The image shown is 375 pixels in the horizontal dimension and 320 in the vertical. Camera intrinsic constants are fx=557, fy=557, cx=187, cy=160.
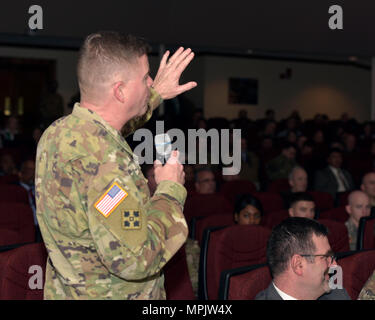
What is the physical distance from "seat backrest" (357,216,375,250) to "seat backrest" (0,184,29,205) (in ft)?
10.4

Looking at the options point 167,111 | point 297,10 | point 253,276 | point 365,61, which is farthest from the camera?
point 365,61

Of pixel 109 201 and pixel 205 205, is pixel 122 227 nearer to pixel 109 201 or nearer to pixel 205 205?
pixel 109 201

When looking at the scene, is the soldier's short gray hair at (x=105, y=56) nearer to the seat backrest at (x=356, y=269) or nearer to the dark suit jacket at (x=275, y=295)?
the dark suit jacket at (x=275, y=295)

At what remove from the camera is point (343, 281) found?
283 centimetres

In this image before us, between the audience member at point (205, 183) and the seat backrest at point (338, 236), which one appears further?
the audience member at point (205, 183)

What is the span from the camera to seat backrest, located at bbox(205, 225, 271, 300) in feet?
11.5

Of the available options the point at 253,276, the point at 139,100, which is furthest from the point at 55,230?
the point at 253,276

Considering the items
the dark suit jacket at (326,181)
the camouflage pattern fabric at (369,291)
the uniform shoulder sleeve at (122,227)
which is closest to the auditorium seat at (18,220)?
the camouflage pattern fabric at (369,291)

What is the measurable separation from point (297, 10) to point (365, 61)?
23.1ft

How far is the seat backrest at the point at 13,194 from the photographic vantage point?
5.42 m

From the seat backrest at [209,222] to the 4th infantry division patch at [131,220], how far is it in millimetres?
2921

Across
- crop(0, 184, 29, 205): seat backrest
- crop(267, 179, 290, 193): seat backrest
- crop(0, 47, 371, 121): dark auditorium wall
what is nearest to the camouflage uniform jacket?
crop(0, 184, 29, 205): seat backrest

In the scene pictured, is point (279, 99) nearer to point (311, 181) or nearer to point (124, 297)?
point (311, 181)

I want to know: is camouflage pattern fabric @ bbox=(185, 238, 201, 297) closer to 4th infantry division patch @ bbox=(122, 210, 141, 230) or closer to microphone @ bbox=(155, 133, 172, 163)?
microphone @ bbox=(155, 133, 172, 163)
